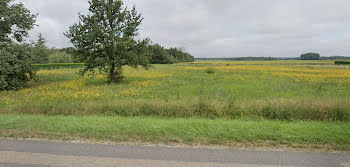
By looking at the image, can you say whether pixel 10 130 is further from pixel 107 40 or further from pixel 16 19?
pixel 16 19

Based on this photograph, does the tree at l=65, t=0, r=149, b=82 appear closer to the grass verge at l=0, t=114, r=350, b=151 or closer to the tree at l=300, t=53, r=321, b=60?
the grass verge at l=0, t=114, r=350, b=151

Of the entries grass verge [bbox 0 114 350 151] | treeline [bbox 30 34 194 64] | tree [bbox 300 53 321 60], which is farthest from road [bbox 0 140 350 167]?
tree [bbox 300 53 321 60]

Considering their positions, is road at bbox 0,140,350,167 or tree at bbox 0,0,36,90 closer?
road at bbox 0,140,350,167

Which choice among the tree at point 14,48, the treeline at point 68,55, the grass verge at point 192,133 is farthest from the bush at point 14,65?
the treeline at point 68,55

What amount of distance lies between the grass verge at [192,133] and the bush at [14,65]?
1271 centimetres

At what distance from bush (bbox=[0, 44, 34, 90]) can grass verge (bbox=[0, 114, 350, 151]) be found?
12.7 metres

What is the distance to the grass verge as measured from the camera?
4469mm

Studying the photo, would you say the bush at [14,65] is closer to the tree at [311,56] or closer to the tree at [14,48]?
the tree at [14,48]

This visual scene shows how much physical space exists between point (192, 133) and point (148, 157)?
152 cm

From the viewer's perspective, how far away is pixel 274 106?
23.5ft

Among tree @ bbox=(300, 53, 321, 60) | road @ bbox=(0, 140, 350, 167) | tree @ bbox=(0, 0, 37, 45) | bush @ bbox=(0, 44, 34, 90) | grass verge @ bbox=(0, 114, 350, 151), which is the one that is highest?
tree @ bbox=(300, 53, 321, 60)

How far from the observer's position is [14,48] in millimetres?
16797

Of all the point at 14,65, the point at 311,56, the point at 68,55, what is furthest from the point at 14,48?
the point at 311,56

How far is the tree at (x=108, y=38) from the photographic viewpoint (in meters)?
16.9
